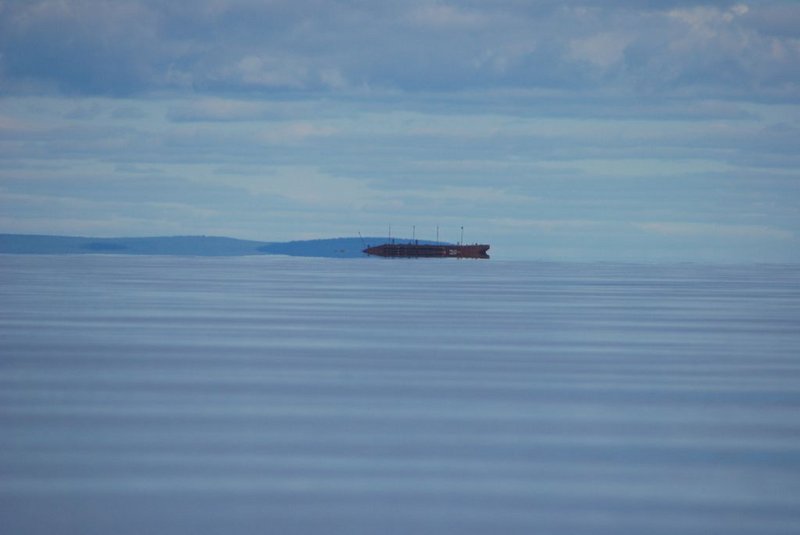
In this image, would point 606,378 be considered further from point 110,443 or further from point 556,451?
point 110,443

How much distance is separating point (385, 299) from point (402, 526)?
46.8 meters

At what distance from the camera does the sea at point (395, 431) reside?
517 inches

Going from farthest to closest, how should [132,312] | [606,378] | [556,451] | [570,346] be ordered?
[132,312], [570,346], [606,378], [556,451]

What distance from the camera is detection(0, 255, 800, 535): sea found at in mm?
13133

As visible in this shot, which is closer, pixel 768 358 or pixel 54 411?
pixel 54 411

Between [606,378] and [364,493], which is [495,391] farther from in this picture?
[364,493]

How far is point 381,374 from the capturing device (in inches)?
997

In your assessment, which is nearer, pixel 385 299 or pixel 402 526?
pixel 402 526

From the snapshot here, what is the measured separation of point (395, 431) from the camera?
17922mm

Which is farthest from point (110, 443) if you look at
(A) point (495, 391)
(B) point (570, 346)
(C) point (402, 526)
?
(B) point (570, 346)

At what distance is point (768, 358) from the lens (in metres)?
29.5

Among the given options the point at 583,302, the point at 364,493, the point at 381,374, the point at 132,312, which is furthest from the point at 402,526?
the point at 583,302

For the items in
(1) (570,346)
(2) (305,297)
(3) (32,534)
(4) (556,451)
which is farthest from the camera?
(2) (305,297)

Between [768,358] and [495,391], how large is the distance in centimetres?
975
